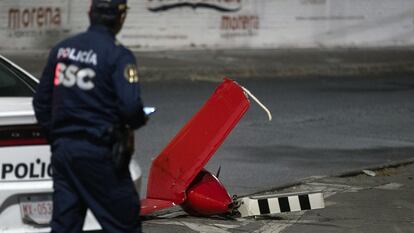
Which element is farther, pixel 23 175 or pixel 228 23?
pixel 228 23

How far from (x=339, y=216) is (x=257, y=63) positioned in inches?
498

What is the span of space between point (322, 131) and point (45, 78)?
788 cm

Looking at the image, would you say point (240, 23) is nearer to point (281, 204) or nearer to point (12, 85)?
point (281, 204)

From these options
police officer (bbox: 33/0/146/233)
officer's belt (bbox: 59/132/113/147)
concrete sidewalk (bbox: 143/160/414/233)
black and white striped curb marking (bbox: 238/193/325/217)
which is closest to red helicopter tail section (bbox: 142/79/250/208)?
concrete sidewalk (bbox: 143/160/414/233)

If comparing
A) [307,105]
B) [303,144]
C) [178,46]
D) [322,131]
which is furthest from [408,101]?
[178,46]

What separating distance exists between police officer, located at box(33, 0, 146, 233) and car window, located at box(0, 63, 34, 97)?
6.65 feet

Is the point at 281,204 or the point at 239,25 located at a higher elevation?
the point at 281,204

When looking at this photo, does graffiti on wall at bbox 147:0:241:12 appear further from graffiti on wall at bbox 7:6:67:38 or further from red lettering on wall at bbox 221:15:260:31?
graffiti on wall at bbox 7:6:67:38

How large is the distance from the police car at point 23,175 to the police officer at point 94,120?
662mm

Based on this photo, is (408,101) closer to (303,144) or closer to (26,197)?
(303,144)

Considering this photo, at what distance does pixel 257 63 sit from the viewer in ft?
66.6

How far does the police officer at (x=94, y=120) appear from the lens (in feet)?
15.6

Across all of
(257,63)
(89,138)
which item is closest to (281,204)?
(89,138)

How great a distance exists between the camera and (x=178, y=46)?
22141mm
